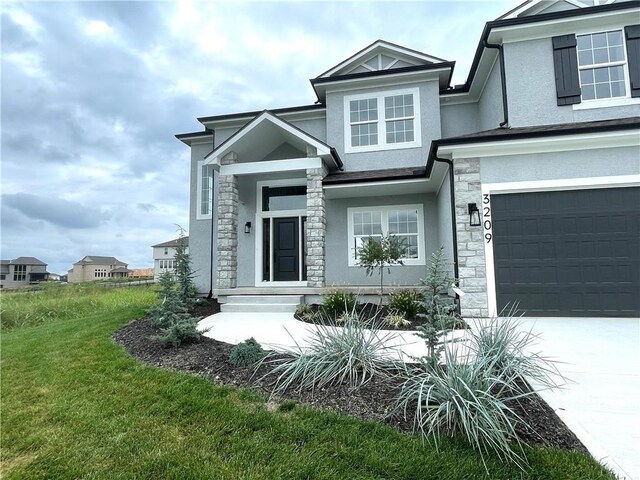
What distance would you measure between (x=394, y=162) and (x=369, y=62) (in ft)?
12.6

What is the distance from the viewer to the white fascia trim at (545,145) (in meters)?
6.48

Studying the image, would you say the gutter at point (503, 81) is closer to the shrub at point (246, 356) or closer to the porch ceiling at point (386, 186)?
the porch ceiling at point (386, 186)

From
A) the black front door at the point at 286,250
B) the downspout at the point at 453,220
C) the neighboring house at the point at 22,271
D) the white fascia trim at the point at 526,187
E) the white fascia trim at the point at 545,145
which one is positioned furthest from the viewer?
the neighboring house at the point at 22,271

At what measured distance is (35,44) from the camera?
26.8 feet

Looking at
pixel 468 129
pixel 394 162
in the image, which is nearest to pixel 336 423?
pixel 394 162

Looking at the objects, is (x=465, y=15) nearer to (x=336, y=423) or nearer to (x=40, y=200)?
(x=336, y=423)

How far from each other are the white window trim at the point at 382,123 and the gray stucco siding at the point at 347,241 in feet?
5.23

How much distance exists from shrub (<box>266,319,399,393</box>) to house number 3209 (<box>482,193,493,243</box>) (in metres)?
4.35

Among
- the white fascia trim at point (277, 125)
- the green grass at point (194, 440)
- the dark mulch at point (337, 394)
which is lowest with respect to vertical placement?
the green grass at point (194, 440)

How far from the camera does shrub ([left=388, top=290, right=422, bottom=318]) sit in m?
7.19

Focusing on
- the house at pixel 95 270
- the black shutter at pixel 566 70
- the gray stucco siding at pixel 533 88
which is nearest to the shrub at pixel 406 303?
the gray stucco siding at pixel 533 88

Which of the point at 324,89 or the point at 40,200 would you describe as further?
the point at 40,200

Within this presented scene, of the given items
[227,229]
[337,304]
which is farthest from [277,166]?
[337,304]

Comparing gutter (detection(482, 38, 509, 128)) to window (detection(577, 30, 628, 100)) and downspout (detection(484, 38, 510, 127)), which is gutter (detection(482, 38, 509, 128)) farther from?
window (detection(577, 30, 628, 100))
